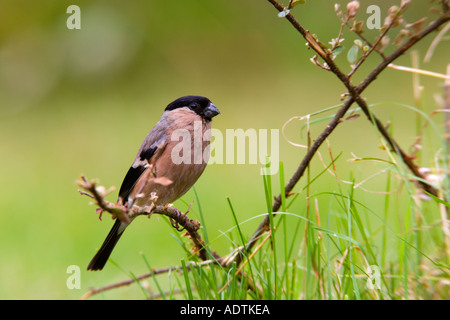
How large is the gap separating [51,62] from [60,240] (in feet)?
10.4

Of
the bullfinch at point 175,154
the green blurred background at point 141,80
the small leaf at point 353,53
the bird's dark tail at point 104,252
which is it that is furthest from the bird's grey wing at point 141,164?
the green blurred background at point 141,80

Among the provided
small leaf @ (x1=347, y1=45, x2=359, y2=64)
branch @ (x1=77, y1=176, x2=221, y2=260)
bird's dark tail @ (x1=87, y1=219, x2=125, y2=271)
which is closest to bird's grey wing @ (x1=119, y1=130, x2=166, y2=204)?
bird's dark tail @ (x1=87, y1=219, x2=125, y2=271)

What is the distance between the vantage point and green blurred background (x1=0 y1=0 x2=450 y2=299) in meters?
5.68

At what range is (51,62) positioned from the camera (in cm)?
674

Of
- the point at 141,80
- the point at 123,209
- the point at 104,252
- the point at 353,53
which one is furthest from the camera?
the point at 141,80

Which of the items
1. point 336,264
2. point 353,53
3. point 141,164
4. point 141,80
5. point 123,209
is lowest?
point 336,264

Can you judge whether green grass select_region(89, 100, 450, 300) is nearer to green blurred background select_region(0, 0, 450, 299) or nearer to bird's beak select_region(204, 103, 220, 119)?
bird's beak select_region(204, 103, 220, 119)

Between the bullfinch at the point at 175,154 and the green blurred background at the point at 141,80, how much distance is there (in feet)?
9.03

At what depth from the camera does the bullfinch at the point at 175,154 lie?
2109 millimetres

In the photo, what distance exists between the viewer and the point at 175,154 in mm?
2186

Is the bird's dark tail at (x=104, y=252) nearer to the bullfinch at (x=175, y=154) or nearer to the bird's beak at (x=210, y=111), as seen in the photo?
the bullfinch at (x=175, y=154)

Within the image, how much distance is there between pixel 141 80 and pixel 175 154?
453 centimetres

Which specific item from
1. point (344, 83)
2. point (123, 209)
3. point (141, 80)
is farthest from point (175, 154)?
point (141, 80)

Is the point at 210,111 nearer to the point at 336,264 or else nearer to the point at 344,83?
the point at 344,83
